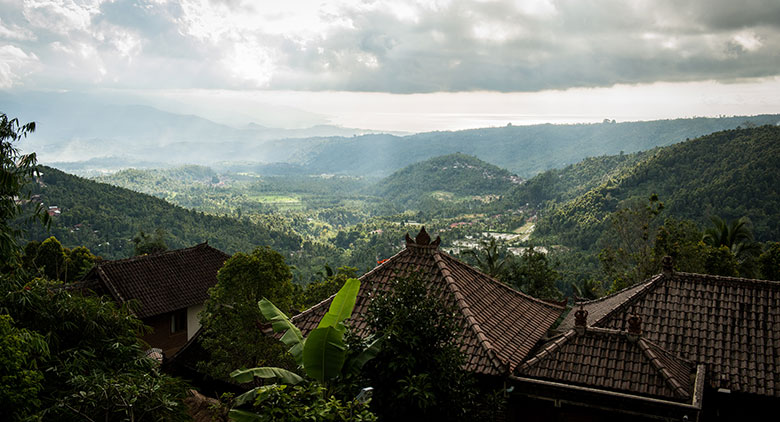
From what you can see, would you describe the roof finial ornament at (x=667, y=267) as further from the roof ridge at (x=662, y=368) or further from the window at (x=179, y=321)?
the window at (x=179, y=321)

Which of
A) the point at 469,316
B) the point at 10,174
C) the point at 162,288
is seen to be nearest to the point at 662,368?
the point at 469,316

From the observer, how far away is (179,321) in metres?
24.8

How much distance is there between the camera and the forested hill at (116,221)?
63781mm

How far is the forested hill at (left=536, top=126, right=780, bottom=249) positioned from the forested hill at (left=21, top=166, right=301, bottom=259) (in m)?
54.1

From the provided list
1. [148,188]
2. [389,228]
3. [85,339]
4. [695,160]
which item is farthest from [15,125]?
[148,188]

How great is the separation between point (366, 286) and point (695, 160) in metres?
75.7

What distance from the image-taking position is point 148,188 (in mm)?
189375

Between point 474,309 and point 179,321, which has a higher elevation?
point 474,309

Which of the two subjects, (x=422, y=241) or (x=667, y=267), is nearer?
(x=422, y=241)

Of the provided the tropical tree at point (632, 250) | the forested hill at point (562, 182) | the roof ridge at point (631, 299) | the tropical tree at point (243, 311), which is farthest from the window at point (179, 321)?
the forested hill at point (562, 182)

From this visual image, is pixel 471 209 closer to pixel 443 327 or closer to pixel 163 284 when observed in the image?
pixel 163 284

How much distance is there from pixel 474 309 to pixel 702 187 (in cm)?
6248

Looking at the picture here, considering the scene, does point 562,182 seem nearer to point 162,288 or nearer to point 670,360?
point 162,288

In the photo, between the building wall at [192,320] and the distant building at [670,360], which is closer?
the distant building at [670,360]
